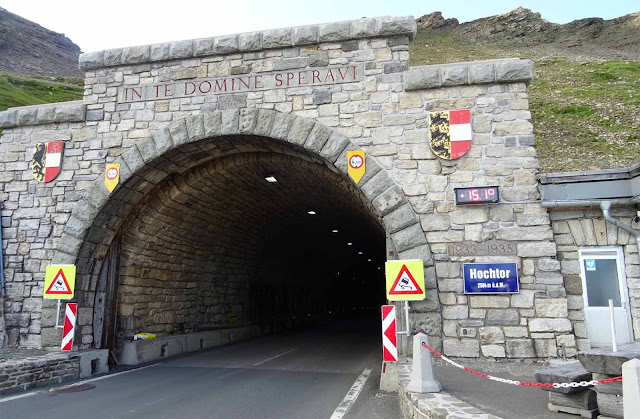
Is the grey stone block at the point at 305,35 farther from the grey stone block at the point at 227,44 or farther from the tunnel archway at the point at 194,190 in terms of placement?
the tunnel archway at the point at 194,190

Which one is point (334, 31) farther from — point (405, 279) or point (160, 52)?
point (405, 279)

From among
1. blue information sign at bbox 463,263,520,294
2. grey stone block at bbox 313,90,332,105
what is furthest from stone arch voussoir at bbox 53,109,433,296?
blue information sign at bbox 463,263,520,294

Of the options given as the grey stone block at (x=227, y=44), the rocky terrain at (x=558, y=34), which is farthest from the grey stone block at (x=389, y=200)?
the rocky terrain at (x=558, y=34)

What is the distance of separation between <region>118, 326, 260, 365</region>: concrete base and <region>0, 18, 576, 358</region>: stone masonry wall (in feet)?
3.52

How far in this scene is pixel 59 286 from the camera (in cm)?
869

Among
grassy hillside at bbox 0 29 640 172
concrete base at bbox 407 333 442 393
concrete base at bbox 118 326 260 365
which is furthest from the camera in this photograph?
grassy hillside at bbox 0 29 640 172

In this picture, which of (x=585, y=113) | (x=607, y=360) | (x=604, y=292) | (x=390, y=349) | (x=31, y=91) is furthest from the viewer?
(x=31, y=91)

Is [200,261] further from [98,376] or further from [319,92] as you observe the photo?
[319,92]

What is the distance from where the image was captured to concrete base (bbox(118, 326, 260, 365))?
995cm

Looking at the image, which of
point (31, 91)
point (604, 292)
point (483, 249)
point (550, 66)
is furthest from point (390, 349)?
point (31, 91)

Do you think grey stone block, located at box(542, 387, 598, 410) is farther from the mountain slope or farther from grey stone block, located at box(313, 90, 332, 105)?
the mountain slope

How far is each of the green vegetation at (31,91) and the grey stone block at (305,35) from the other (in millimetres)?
22846

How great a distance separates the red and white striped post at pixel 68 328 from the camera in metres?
8.52

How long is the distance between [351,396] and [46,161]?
25.7ft
